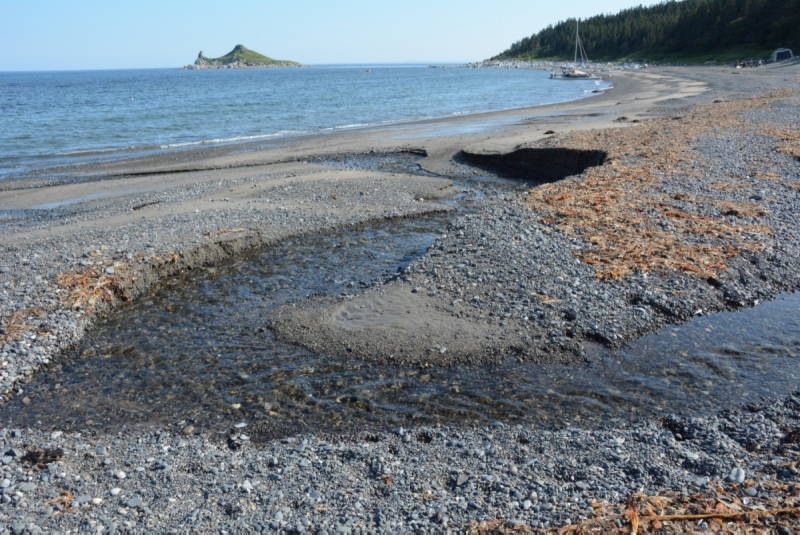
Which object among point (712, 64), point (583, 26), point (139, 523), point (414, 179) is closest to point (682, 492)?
point (139, 523)

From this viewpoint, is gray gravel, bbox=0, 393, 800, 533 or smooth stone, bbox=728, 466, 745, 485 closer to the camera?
gray gravel, bbox=0, 393, 800, 533

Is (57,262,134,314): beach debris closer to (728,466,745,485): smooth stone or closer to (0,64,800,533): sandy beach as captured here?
(0,64,800,533): sandy beach

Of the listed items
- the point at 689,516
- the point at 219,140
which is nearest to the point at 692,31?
the point at 219,140

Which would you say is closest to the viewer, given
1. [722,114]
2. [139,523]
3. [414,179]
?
[139,523]

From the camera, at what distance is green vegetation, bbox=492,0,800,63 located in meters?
79.6

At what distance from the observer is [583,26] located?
152m

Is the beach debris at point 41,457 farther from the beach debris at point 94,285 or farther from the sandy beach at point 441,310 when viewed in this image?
the beach debris at point 94,285

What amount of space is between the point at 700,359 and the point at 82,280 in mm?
11262

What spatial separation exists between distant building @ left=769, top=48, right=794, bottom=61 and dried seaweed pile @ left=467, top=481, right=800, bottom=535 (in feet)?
272

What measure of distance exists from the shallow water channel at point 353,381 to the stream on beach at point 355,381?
2 centimetres

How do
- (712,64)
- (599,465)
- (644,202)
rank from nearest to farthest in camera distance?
(599,465)
(644,202)
(712,64)

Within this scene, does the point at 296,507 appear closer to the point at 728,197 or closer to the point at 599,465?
the point at 599,465

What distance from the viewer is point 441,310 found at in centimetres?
958

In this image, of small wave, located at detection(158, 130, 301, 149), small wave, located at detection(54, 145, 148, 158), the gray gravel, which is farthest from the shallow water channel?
small wave, located at detection(158, 130, 301, 149)
